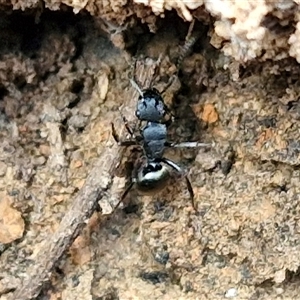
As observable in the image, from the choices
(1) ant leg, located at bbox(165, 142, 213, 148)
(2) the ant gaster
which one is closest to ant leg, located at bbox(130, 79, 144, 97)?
(2) the ant gaster

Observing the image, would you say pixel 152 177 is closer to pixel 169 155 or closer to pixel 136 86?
pixel 169 155

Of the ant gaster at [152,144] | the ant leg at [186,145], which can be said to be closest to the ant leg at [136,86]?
the ant gaster at [152,144]

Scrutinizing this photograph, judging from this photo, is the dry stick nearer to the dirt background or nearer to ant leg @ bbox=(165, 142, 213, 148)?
the dirt background

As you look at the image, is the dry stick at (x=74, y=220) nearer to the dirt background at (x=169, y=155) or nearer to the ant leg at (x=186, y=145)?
the dirt background at (x=169, y=155)

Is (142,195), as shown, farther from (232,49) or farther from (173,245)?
(232,49)

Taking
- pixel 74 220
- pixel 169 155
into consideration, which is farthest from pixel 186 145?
pixel 74 220

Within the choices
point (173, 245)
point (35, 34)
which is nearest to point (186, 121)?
point (173, 245)
